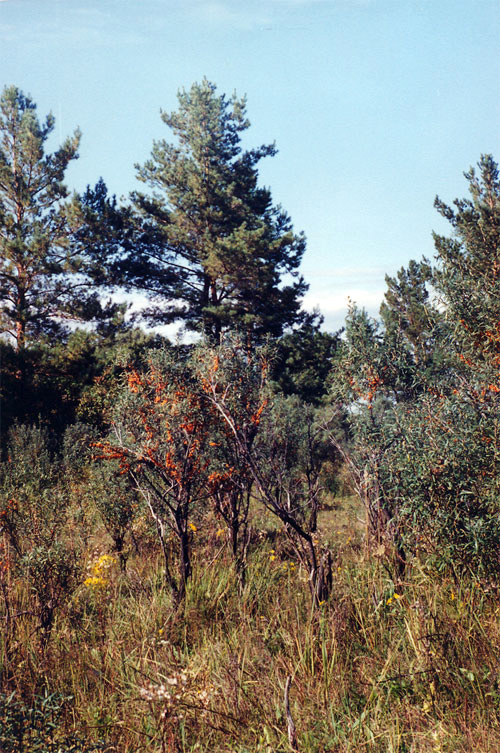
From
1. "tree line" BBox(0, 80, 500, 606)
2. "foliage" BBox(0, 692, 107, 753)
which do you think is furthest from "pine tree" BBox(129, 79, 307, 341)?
"foliage" BBox(0, 692, 107, 753)

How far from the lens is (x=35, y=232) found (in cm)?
1680

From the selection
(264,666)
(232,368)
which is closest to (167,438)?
(232,368)

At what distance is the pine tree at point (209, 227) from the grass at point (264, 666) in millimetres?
14824

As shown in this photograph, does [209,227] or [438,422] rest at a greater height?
[209,227]

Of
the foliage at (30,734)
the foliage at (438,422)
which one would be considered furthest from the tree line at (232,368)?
the foliage at (30,734)

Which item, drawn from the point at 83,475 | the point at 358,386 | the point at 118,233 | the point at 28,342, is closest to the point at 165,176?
the point at 118,233

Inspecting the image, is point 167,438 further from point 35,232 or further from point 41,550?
point 35,232

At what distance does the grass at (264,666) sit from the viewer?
8.94 ft

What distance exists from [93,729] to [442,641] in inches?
83.4

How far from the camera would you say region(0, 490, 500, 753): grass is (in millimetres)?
2725

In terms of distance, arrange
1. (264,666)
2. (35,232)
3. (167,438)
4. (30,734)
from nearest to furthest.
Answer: (30,734) → (264,666) → (167,438) → (35,232)

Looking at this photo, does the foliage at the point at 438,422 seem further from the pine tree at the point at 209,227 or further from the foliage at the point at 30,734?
the pine tree at the point at 209,227

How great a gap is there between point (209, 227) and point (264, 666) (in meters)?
18.2

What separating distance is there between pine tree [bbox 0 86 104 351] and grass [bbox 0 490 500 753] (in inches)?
560
